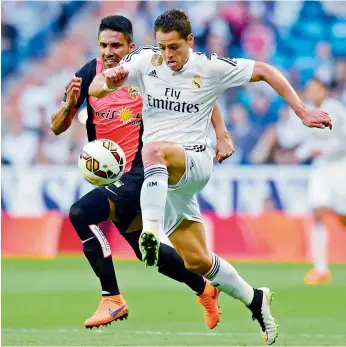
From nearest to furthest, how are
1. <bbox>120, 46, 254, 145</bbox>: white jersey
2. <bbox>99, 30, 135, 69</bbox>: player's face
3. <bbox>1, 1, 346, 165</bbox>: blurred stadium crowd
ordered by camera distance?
<bbox>120, 46, 254, 145</bbox>: white jersey, <bbox>99, 30, 135, 69</bbox>: player's face, <bbox>1, 1, 346, 165</bbox>: blurred stadium crowd

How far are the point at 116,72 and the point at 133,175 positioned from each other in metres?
1.37

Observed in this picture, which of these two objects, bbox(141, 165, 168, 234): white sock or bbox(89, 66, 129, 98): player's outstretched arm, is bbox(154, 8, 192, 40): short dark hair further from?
bbox(141, 165, 168, 234): white sock

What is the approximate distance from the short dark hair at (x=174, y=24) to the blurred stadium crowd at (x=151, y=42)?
38.1 feet

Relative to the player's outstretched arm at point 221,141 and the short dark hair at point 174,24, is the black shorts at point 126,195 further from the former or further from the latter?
the short dark hair at point 174,24

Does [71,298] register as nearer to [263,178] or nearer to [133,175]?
[133,175]

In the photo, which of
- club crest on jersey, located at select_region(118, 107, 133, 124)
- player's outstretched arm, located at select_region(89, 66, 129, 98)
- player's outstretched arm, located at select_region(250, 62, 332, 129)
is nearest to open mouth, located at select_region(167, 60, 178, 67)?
player's outstretched arm, located at select_region(89, 66, 129, 98)

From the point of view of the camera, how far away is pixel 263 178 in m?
17.3

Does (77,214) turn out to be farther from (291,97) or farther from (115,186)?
(291,97)

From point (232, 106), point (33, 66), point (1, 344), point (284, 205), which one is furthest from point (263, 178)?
point (1, 344)

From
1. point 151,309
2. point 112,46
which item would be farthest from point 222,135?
point 151,309

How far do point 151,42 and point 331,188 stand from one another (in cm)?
688

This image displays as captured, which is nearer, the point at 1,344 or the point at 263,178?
the point at 1,344

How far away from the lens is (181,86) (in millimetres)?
7543

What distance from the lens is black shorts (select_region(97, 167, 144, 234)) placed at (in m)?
8.12
